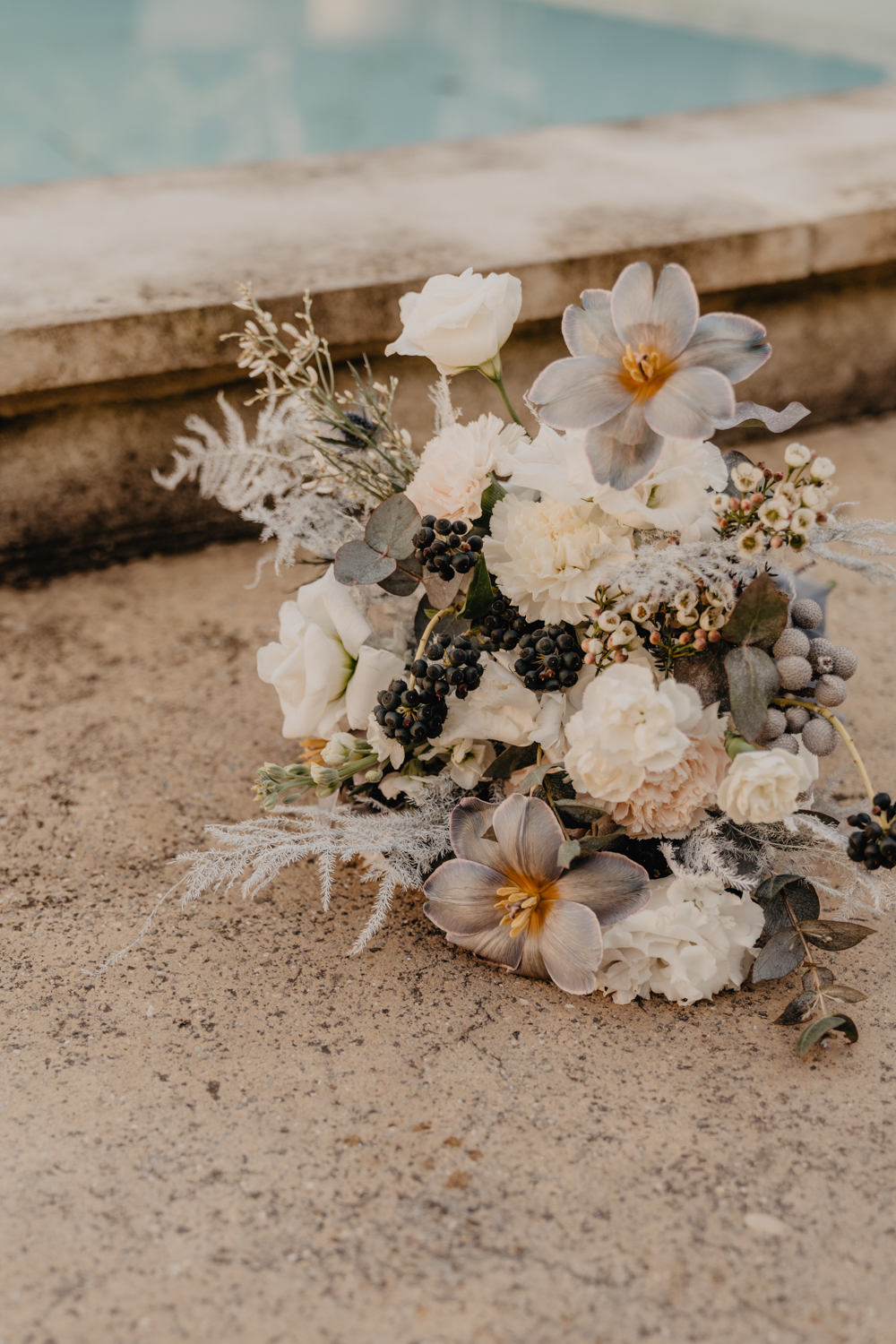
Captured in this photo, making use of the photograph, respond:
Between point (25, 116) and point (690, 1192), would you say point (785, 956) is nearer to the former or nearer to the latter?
point (690, 1192)

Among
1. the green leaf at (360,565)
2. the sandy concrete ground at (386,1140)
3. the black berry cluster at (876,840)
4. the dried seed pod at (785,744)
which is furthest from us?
the green leaf at (360,565)

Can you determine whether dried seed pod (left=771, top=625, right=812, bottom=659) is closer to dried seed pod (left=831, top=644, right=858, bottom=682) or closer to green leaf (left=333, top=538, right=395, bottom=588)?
dried seed pod (left=831, top=644, right=858, bottom=682)

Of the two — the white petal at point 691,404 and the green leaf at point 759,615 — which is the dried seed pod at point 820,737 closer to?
the green leaf at point 759,615

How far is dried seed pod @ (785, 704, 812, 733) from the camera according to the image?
3.57 ft

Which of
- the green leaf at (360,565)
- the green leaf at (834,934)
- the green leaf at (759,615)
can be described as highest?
the green leaf at (360,565)

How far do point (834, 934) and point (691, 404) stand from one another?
1.85 feet

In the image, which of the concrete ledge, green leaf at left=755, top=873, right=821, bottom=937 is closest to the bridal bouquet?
green leaf at left=755, top=873, right=821, bottom=937

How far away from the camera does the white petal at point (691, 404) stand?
971 mm

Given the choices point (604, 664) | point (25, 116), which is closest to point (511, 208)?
point (604, 664)

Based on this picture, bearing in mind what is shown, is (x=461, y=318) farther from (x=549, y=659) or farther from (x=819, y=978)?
(x=819, y=978)

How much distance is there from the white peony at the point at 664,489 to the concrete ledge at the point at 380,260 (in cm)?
117

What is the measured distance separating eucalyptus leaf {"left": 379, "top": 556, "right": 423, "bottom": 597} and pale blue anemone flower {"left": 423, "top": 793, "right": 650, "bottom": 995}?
264mm

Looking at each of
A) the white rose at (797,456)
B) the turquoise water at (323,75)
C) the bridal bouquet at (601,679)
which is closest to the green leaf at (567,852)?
the bridal bouquet at (601,679)

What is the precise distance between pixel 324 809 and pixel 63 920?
0.37 m
